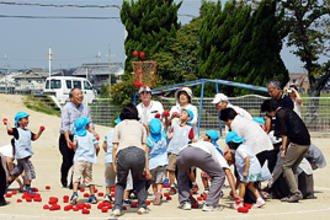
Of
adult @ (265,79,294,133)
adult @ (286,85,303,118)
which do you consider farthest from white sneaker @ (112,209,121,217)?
adult @ (286,85,303,118)

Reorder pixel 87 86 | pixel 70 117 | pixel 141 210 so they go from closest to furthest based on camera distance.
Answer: pixel 141 210 → pixel 70 117 → pixel 87 86

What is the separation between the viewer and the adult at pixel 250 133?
25.2ft

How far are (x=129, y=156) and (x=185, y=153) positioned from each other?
3.09ft

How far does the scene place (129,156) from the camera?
6680 mm

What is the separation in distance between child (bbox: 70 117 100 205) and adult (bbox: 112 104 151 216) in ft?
3.20

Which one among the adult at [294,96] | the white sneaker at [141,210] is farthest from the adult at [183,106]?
the white sneaker at [141,210]

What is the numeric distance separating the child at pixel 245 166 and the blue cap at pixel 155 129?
1098 mm

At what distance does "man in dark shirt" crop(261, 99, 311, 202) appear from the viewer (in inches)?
308

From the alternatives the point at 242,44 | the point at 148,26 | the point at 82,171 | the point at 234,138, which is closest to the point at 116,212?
the point at 82,171

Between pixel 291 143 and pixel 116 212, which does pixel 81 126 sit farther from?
pixel 291 143

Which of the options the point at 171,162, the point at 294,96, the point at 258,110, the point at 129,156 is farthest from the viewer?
the point at 258,110

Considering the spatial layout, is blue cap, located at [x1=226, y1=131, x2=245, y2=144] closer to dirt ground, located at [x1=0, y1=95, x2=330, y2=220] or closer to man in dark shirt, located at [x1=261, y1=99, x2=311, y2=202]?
man in dark shirt, located at [x1=261, y1=99, x2=311, y2=202]

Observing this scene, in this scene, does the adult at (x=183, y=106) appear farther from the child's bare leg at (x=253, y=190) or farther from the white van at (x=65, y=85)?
the white van at (x=65, y=85)

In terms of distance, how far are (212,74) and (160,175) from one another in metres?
15.3
